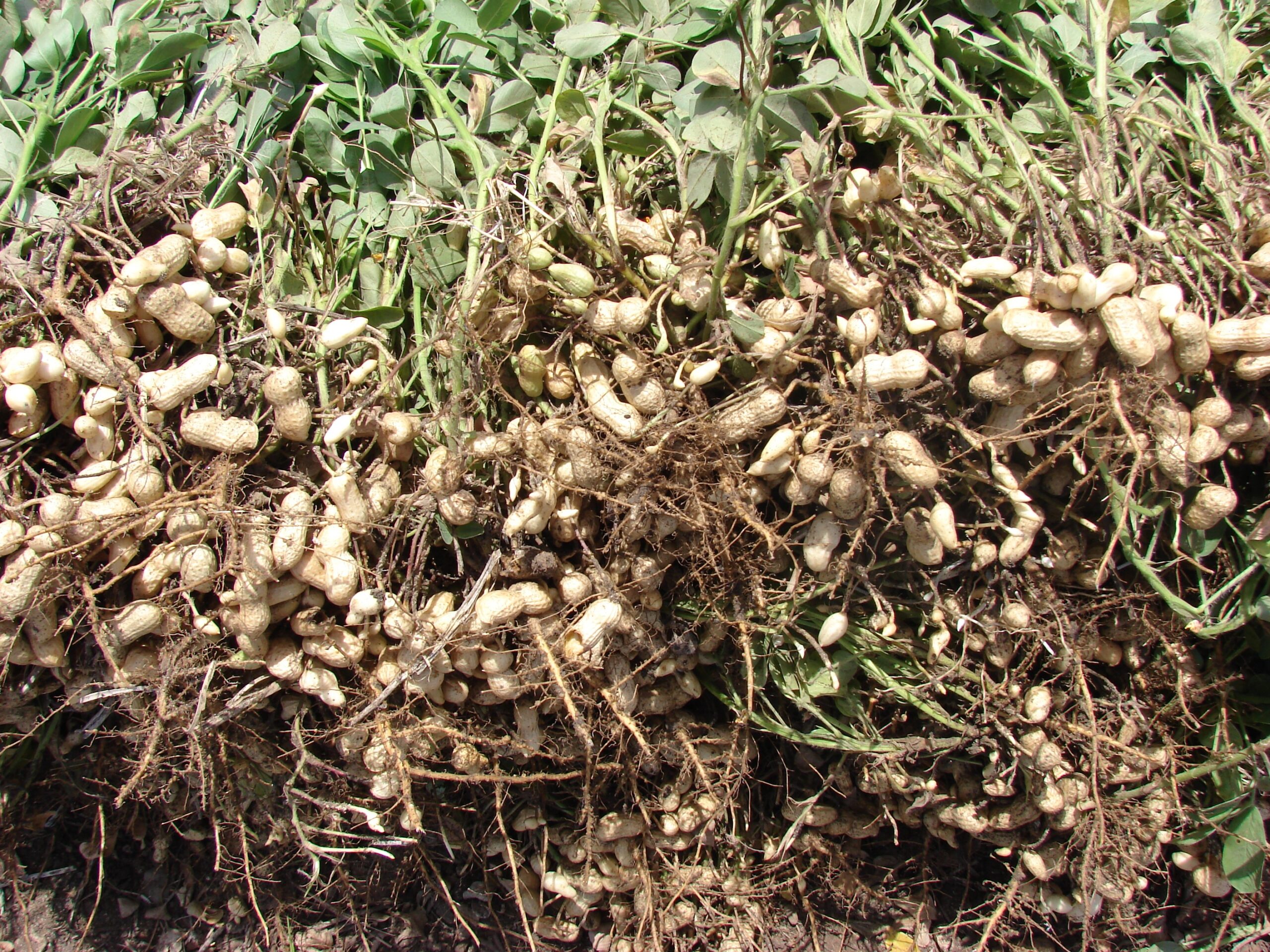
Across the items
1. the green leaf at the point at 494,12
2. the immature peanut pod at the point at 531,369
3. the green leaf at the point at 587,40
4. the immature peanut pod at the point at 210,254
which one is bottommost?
the immature peanut pod at the point at 531,369

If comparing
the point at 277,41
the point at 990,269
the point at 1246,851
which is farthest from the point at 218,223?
the point at 1246,851

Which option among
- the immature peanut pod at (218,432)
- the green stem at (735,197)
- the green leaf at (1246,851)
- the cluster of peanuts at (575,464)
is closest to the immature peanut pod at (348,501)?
the cluster of peanuts at (575,464)

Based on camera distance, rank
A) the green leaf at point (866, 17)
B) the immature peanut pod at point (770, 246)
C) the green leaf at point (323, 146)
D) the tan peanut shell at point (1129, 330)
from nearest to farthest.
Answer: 1. the tan peanut shell at point (1129, 330)
2. the immature peanut pod at point (770, 246)
3. the green leaf at point (866, 17)
4. the green leaf at point (323, 146)

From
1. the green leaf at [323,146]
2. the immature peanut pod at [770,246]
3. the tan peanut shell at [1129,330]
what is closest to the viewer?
the tan peanut shell at [1129,330]

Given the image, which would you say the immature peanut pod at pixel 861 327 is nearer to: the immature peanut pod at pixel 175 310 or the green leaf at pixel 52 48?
the immature peanut pod at pixel 175 310

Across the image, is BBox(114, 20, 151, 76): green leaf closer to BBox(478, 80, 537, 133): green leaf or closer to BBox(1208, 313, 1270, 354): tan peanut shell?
BBox(478, 80, 537, 133): green leaf

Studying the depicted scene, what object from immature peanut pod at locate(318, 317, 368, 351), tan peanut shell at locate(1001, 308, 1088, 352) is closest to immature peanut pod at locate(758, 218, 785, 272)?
tan peanut shell at locate(1001, 308, 1088, 352)

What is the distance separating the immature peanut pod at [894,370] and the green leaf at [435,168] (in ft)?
1.88

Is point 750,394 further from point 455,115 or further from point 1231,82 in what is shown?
point 1231,82

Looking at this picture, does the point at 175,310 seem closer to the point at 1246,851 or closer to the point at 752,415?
the point at 752,415

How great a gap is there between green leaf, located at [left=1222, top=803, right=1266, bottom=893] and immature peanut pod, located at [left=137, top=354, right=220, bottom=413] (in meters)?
1.39

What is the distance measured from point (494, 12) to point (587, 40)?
14cm

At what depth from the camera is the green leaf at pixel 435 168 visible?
1.11 m

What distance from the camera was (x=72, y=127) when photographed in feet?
3.69
